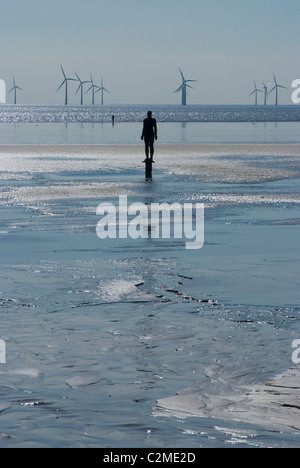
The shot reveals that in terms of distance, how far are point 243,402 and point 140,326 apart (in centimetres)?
256

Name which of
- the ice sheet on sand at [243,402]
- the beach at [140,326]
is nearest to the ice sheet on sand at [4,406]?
the beach at [140,326]

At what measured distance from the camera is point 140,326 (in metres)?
9.32

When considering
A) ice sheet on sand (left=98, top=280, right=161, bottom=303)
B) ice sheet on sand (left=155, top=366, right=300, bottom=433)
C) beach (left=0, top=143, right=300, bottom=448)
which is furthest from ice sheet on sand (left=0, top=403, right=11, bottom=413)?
ice sheet on sand (left=98, top=280, right=161, bottom=303)

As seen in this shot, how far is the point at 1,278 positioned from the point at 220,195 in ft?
40.1

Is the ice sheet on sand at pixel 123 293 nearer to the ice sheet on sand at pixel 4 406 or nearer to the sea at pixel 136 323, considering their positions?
the sea at pixel 136 323

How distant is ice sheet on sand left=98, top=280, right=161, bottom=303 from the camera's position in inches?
420

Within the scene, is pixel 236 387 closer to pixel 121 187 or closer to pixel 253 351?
pixel 253 351

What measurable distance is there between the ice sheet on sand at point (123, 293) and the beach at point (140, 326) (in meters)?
0.01

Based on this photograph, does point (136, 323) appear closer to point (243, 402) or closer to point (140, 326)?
point (140, 326)

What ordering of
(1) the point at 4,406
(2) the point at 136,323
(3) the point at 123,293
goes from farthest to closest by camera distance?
(3) the point at 123,293 < (2) the point at 136,323 < (1) the point at 4,406

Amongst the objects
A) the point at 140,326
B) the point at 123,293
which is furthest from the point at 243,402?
the point at 123,293

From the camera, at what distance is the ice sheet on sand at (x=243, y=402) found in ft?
21.4

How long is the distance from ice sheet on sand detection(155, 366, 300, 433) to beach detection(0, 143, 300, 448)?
22 mm

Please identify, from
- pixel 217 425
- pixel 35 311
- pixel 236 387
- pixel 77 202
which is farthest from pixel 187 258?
pixel 77 202
